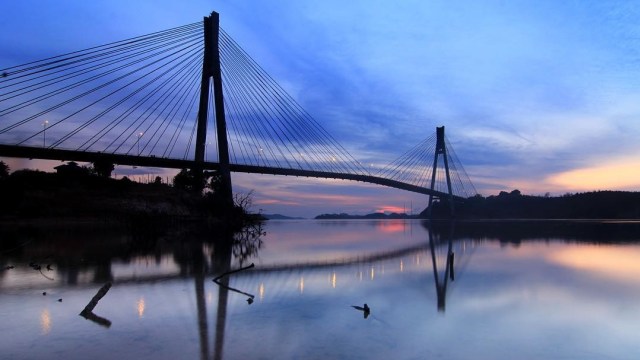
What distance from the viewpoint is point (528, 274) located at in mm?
17469

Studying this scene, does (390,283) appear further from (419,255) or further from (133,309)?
(419,255)

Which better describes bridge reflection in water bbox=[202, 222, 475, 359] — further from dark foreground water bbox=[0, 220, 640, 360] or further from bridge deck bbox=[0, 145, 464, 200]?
bridge deck bbox=[0, 145, 464, 200]

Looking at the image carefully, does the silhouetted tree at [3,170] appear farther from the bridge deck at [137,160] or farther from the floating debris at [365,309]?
the floating debris at [365,309]

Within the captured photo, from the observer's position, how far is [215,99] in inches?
1497

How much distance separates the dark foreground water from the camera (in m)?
7.86

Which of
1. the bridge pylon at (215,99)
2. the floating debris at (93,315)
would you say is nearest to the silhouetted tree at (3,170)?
the bridge pylon at (215,99)

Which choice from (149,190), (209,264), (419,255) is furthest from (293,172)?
(209,264)

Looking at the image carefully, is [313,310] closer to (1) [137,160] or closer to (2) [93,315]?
(2) [93,315]

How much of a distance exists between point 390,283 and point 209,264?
7282 millimetres

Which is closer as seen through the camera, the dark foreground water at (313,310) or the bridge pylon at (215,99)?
the dark foreground water at (313,310)

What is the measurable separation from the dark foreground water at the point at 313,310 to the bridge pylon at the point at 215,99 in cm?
1997

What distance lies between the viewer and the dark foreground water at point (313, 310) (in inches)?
309

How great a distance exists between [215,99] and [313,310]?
2979cm

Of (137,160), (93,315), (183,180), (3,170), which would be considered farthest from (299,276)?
(3,170)
